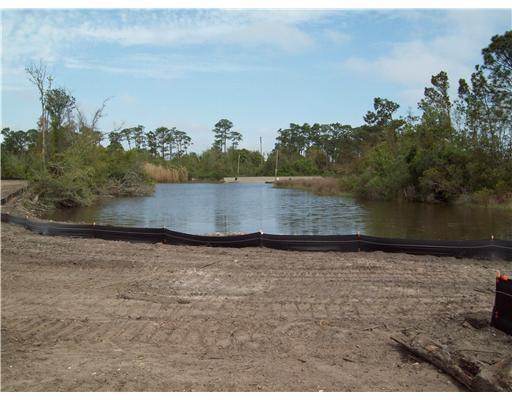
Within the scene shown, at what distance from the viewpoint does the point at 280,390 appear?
3.90m

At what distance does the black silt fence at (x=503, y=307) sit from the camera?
5500 mm

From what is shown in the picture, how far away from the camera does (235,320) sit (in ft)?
19.5

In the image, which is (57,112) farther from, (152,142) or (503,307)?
(152,142)

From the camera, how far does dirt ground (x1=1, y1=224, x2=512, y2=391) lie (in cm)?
423

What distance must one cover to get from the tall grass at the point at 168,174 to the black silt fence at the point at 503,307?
68.5 m

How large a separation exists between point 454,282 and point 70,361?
6.28 meters

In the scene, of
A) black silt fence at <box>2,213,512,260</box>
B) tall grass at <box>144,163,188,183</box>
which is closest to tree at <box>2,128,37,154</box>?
tall grass at <box>144,163,188,183</box>

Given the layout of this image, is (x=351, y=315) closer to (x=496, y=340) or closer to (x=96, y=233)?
(x=496, y=340)

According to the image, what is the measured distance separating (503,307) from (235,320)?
3.28 meters

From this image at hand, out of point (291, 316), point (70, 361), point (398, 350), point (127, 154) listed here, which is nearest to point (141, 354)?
point (70, 361)

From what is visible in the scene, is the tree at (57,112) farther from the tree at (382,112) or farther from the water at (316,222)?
the tree at (382,112)

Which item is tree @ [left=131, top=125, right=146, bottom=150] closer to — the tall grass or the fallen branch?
the tall grass

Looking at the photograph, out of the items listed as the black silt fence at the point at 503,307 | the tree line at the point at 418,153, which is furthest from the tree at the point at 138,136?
the black silt fence at the point at 503,307

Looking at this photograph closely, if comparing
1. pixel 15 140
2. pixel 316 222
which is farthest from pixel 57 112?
pixel 15 140
